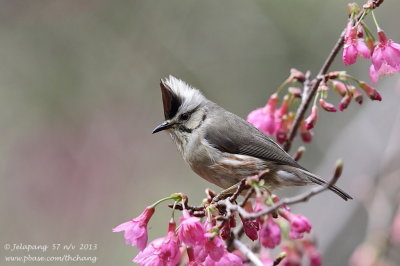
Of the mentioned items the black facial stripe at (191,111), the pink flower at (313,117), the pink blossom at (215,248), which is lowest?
the pink blossom at (215,248)

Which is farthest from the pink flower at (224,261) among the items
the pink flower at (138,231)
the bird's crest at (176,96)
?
the bird's crest at (176,96)

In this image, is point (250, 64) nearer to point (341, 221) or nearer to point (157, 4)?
point (157, 4)

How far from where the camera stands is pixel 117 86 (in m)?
7.58

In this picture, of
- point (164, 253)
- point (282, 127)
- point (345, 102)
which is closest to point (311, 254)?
point (282, 127)

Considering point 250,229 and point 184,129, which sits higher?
point 184,129

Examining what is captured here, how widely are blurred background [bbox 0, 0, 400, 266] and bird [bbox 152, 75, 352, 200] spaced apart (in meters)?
3.12

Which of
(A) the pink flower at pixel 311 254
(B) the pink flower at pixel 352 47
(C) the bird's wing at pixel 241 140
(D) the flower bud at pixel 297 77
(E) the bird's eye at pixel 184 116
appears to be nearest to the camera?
(B) the pink flower at pixel 352 47

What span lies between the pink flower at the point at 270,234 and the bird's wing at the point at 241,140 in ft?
4.01

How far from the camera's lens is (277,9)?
735cm

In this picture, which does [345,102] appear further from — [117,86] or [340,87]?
[117,86]

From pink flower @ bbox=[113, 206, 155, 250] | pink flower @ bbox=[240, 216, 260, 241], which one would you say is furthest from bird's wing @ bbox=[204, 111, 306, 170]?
pink flower @ bbox=[113, 206, 155, 250]

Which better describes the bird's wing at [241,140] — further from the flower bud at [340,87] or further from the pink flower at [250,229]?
the pink flower at [250,229]

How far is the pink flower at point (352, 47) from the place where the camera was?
2.66 m

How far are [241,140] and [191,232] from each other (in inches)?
58.8
